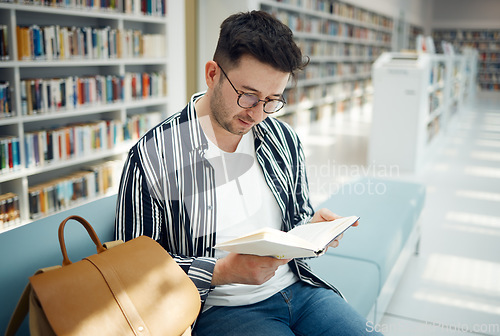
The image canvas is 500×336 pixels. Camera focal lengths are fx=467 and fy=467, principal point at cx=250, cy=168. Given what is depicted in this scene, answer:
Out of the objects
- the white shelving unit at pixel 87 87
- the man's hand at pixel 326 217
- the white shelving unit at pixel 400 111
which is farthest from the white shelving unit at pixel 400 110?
the man's hand at pixel 326 217

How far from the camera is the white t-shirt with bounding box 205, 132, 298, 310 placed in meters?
1.26

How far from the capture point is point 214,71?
1277mm

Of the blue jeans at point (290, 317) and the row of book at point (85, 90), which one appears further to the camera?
the row of book at point (85, 90)

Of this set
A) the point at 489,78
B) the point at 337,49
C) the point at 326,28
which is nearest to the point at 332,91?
the point at 337,49

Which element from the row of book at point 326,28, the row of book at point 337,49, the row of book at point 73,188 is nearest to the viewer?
the row of book at point 73,188

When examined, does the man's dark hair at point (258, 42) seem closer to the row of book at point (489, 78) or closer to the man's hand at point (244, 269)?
the man's hand at point (244, 269)

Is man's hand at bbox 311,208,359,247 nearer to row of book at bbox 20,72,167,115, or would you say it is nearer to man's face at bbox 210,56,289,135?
man's face at bbox 210,56,289,135

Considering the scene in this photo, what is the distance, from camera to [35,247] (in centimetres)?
120

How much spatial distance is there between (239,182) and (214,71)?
0.32 meters

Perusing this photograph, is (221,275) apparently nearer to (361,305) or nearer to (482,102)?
(361,305)

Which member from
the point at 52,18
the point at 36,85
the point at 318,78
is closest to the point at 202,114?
the point at 36,85

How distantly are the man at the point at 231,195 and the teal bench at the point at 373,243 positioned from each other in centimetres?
45

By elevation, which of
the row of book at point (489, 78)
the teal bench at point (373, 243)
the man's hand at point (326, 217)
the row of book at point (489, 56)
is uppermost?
the row of book at point (489, 56)

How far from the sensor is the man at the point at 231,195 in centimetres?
119
